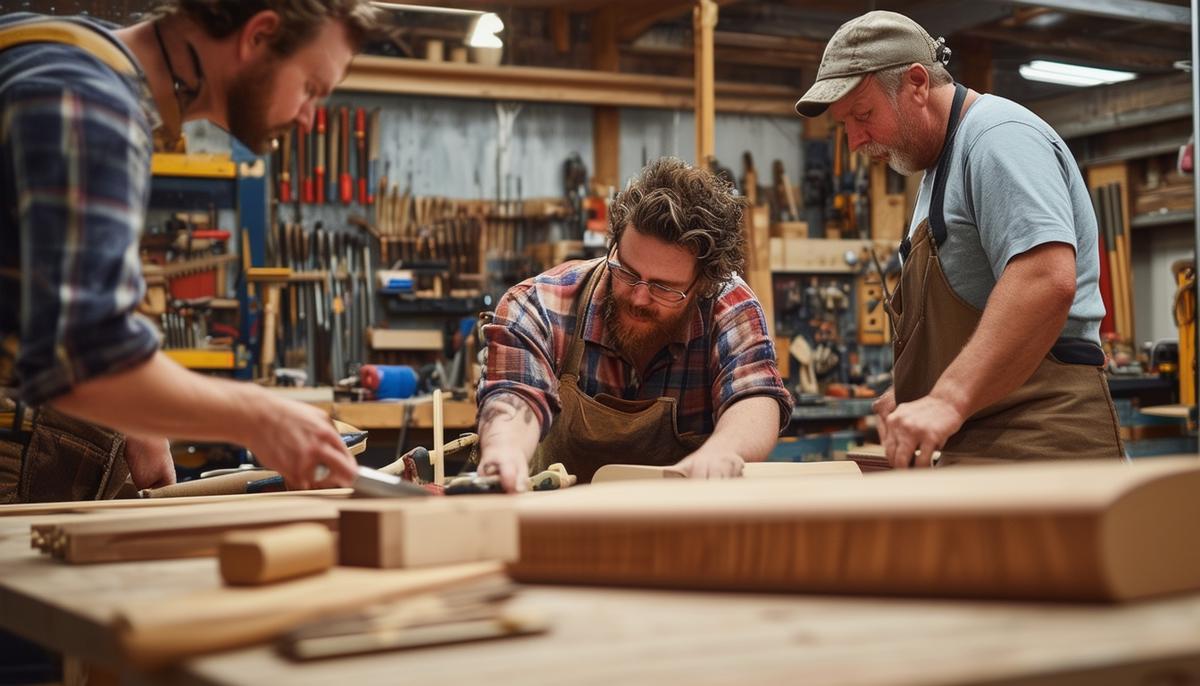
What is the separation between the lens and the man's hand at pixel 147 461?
2.83 m

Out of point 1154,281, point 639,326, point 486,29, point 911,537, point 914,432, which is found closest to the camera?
point 911,537

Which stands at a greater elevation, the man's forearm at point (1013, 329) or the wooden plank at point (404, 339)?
the man's forearm at point (1013, 329)

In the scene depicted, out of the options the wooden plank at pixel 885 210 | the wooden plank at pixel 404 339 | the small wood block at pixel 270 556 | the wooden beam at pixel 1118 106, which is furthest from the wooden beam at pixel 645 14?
the small wood block at pixel 270 556

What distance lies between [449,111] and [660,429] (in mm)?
6622

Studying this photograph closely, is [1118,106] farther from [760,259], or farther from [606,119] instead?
[606,119]

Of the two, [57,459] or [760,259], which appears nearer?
[57,459]

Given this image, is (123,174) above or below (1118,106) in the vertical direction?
below

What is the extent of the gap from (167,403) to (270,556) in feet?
1.02

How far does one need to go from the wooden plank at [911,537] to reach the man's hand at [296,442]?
330 mm

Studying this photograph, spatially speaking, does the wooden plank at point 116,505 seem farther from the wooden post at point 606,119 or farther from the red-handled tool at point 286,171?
the wooden post at point 606,119

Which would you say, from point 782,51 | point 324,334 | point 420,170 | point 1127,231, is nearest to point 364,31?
point 324,334

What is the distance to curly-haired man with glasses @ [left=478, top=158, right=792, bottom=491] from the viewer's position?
280cm

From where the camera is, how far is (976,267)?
2773mm

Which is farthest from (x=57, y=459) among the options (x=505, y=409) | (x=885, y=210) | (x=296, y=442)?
(x=885, y=210)
